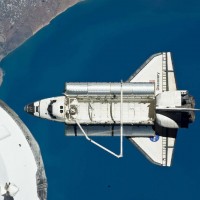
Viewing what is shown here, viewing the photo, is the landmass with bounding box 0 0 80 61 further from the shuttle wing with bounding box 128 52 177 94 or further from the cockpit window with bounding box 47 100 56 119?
the shuttle wing with bounding box 128 52 177 94

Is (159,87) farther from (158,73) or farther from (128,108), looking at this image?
(128,108)

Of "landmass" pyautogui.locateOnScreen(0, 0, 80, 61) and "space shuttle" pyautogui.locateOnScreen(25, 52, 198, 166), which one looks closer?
"space shuttle" pyautogui.locateOnScreen(25, 52, 198, 166)

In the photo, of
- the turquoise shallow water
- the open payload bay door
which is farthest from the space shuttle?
the turquoise shallow water

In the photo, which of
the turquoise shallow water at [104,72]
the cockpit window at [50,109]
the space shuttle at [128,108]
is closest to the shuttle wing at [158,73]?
the space shuttle at [128,108]

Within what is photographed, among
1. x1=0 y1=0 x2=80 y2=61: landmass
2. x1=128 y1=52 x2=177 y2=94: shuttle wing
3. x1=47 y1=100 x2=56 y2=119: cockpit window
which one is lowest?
x1=47 y1=100 x2=56 y2=119: cockpit window

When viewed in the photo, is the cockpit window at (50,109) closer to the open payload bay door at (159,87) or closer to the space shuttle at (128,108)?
the space shuttle at (128,108)

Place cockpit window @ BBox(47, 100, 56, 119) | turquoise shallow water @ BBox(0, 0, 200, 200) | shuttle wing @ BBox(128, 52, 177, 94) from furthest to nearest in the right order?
turquoise shallow water @ BBox(0, 0, 200, 200) → shuttle wing @ BBox(128, 52, 177, 94) → cockpit window @ BBox(47, 100, 56, 119)
